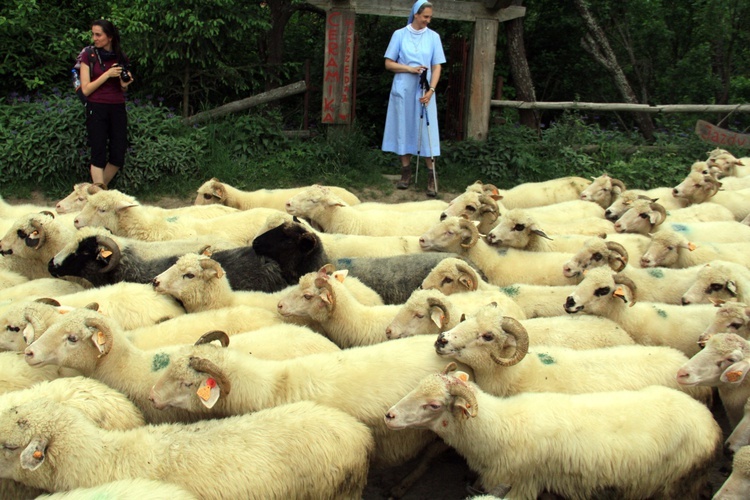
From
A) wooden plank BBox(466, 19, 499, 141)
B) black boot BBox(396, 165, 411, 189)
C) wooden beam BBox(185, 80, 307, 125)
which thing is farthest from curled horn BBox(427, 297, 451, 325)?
wooden beam BBox(185, 80, 307, 125)

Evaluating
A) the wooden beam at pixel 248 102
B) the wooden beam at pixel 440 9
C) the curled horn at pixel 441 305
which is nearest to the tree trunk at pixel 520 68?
the wooden beam at pixel 440 9

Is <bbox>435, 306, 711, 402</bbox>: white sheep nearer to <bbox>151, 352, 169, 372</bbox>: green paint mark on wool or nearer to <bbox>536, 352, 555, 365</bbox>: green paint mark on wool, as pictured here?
<bbox>536, 352, 555, 365</bbox>: green paint mark on wool

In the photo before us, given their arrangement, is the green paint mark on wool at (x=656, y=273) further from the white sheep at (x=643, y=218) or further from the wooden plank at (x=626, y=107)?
the wooden plank at (x=626, y=107)

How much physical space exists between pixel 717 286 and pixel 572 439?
2.91 meters

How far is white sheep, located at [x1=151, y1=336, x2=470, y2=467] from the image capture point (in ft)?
15.1

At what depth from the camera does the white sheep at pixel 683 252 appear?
24.5 feet

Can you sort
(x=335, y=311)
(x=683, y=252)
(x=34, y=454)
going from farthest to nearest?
(x=683, y=252)
(x=335, y=311)
(x=34, y=454)

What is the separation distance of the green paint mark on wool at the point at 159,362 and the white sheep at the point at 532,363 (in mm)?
1987

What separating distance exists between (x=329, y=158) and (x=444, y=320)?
287 inches

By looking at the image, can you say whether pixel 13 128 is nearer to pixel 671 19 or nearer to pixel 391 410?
pixel 391 410

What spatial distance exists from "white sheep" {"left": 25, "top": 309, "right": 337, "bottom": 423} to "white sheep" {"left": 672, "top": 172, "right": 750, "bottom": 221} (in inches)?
282

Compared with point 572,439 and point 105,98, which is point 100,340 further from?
point 105,98

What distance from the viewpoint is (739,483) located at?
415cm

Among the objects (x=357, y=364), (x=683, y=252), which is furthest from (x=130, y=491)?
(x=683, y=252)
